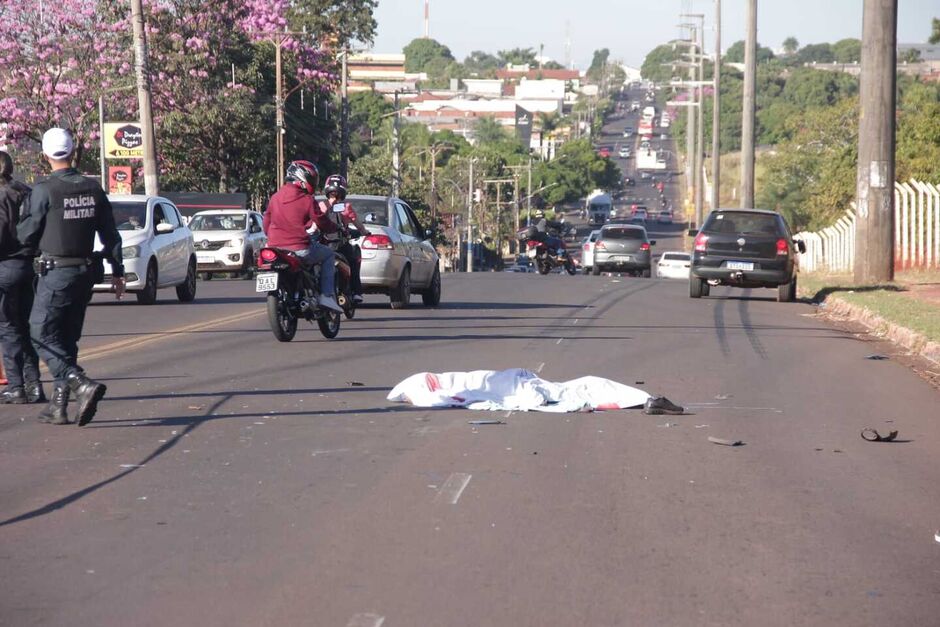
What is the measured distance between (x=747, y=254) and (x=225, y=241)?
1359cm

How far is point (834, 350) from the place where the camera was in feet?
56.7

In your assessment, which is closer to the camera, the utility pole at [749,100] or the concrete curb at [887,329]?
the concrete curb at [887,329]

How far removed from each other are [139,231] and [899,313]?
11.7 meters

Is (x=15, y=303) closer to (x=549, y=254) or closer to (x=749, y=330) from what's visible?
(x=749, y=330)

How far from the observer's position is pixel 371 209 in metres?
21.7

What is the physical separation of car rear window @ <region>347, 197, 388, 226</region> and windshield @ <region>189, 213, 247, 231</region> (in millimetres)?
14612

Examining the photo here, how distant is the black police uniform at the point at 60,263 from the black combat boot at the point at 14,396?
1024 millimetres

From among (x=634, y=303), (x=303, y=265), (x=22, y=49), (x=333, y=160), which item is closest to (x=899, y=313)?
(x=634, y=303)

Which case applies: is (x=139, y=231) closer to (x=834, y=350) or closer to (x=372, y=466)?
(x=834, y=350)

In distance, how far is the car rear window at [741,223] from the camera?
2752 cm

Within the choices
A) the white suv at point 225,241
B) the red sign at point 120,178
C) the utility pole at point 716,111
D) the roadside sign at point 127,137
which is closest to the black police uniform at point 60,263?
the white suv at point 225,241

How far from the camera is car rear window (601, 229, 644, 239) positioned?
145 feet

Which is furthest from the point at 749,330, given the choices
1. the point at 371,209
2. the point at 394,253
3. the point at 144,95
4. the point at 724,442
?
the point at 144,95

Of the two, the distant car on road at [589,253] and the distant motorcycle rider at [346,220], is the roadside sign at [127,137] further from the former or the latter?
the distant motorcycle rider at [346,220]
